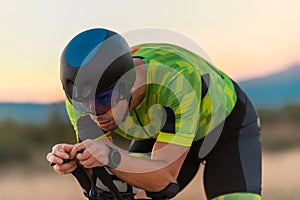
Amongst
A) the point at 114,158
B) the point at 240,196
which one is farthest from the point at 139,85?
the point at 240,196

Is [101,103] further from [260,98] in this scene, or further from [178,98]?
[260,98]

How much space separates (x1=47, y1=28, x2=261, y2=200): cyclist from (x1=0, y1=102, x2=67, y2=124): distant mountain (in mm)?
846

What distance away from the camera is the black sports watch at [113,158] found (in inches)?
44.1

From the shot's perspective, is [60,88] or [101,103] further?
[60,88]

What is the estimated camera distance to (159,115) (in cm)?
132

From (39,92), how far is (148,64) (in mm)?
1092

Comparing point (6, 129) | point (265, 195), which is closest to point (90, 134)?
point (6, 129)

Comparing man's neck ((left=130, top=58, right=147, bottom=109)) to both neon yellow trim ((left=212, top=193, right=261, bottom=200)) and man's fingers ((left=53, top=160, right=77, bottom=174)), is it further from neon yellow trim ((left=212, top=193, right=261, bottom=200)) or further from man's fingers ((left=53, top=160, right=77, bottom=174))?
neon yellow trim ((left=212, top=193, right=261, bottom=200))

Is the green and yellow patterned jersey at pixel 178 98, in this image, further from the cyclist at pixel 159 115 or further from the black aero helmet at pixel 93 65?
the black aero helmet at pixel 93 65

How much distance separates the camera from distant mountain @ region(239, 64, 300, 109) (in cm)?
242

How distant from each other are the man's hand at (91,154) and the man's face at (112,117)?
117 mm

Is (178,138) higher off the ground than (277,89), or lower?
higher

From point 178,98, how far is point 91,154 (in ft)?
0.79

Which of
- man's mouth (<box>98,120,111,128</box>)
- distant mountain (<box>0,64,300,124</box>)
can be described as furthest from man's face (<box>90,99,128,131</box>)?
distant mountain (<box>0,64,300,124</box>)
